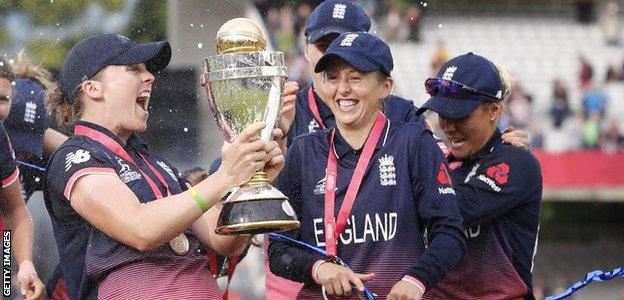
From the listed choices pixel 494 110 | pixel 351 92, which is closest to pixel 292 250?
pixel 351 92

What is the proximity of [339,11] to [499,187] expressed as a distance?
1146 millimetres

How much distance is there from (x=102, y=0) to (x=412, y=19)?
1015cm

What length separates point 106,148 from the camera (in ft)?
14.5

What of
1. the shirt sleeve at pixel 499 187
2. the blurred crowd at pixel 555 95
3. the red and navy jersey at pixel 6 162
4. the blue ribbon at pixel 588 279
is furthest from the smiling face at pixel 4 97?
the blurred crowd at pixel 555 95

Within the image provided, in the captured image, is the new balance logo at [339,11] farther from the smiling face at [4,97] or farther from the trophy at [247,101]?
the smiling face at [4,97]

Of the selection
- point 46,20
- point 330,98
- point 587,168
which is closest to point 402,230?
point 330,98

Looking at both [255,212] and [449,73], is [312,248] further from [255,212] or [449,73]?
[449,73]

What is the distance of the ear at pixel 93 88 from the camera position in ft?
14.7

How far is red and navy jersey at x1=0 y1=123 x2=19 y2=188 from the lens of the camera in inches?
209

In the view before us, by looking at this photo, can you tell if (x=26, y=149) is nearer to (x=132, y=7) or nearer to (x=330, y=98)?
(x=330, y=98)

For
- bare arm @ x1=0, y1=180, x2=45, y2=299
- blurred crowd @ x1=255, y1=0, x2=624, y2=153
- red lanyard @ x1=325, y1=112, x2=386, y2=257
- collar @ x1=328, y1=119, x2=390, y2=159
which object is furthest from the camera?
blurred crowd @ x1=255, y1=0, x2=624, y2=153

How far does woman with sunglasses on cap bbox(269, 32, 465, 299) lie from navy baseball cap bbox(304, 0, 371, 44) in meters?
0.88

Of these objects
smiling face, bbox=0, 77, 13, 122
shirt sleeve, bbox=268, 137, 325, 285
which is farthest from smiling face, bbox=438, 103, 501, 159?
smiling face, bbox=0, 77, 13, 122

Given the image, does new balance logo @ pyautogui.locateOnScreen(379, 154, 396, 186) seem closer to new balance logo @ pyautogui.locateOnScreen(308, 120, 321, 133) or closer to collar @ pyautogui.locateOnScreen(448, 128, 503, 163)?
collar @ pyautogui.locateOnScreen(448, 128, 503, 163)
